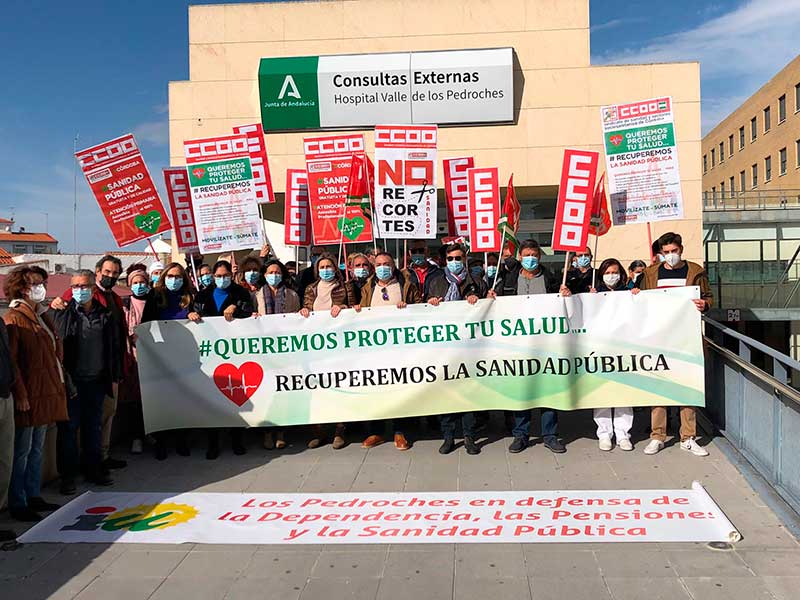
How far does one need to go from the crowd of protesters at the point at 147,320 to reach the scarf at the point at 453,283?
2cm

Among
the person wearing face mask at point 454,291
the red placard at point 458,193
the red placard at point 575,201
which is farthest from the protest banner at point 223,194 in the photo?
the red placard at point 575,201

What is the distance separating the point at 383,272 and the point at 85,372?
2.83 metres

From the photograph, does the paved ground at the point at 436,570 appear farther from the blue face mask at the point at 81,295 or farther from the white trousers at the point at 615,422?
the blue face mask at the point at 81,295

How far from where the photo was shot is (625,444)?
20.7ft

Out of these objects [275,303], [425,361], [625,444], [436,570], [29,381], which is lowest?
[436,570]

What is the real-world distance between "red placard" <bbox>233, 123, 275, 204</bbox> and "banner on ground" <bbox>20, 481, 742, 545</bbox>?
381cm

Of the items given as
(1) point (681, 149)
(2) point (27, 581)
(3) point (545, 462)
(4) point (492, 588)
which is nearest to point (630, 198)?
(3) point (545, 462)

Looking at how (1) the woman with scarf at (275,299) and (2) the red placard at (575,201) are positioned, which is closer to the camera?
(2) the red placard at (575,201)

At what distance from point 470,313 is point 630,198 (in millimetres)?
2263

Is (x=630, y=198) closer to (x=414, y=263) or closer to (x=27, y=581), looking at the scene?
(x=414, y=263)

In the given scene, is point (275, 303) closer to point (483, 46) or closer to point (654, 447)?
point (654, 447)

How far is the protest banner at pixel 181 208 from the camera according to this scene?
8.86 meters

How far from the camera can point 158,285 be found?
6.79 m

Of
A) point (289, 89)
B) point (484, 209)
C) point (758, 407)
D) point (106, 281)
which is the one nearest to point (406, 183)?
Result: point (484, 209)
